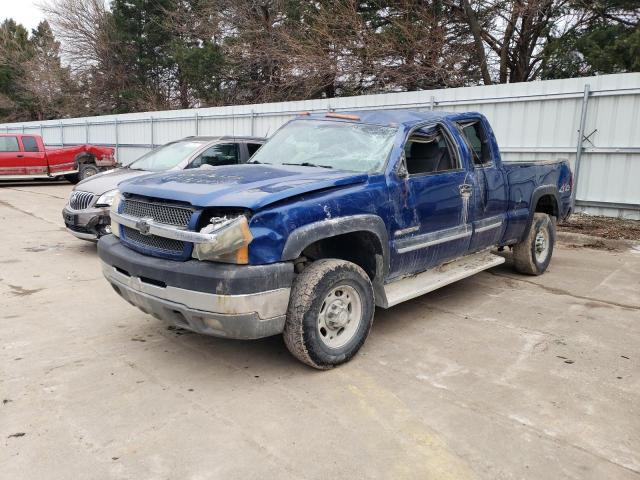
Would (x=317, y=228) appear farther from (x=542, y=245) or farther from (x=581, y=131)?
(x=581, y=131)

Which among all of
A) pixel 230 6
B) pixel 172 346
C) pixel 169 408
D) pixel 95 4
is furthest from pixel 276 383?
pixel 95 4

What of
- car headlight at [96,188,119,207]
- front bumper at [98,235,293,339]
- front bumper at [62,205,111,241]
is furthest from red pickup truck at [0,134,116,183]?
front bumper at [98,235,293,339]

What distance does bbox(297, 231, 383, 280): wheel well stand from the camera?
162 inches

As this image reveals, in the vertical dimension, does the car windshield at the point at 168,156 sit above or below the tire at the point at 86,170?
above

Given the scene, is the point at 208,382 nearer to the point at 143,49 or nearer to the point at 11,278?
the point at 11,278

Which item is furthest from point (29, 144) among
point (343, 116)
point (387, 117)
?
point (387, 117)

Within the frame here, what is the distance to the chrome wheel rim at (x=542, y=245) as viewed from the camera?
21.7 ft

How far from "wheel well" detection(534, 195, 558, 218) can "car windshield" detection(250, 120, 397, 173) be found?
9.75 feet

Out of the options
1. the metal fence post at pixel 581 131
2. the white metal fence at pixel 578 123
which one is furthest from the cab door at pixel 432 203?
the white metal fence at pixel 578 123

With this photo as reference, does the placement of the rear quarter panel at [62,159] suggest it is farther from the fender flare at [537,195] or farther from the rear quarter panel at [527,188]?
the fender flare at [537,195]

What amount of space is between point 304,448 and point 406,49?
16760mm

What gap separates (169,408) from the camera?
335 centimetres

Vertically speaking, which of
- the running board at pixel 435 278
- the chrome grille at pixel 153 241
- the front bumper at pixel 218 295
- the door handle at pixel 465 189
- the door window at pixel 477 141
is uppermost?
the door window at pixel 477 141

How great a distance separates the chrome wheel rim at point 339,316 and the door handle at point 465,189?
66.7 inches
